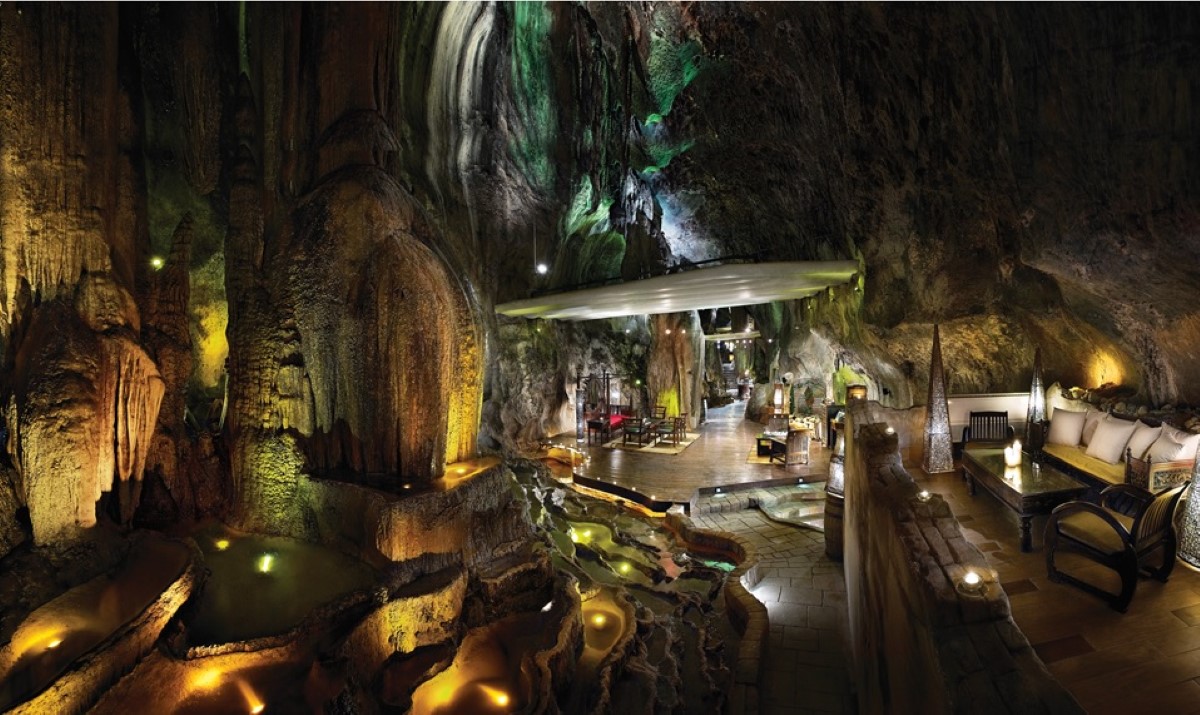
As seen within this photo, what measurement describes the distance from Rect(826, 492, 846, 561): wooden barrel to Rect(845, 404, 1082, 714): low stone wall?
131 inches

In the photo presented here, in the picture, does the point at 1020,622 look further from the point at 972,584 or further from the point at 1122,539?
the point at 972,584

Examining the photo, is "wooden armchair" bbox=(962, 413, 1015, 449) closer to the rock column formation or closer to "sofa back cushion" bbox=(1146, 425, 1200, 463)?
the rock column formation

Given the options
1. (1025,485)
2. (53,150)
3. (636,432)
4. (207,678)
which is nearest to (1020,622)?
(1025,485)

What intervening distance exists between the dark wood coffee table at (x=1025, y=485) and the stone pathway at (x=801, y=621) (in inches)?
89.8

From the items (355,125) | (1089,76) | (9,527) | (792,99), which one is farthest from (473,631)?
(792,99)

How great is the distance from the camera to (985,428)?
8656mm

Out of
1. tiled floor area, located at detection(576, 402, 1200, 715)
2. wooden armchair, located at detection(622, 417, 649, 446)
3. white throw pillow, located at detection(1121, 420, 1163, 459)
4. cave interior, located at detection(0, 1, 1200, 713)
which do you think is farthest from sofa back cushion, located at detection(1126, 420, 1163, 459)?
wooden armchair, located at detection(622, 417, 649, 446)

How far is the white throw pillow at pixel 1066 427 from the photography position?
6.95 metres

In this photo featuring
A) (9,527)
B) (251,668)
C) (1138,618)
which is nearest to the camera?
(1138,618)

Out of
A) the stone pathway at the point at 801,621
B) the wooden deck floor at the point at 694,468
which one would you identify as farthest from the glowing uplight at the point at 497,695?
the wooden deck floor at the point at 694,468

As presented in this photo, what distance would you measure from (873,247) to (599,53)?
8072 mm

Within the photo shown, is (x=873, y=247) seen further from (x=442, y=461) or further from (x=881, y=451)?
(x=442, y=461)

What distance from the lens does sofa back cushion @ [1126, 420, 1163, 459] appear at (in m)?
5.63

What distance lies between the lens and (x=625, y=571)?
28.2 ft
